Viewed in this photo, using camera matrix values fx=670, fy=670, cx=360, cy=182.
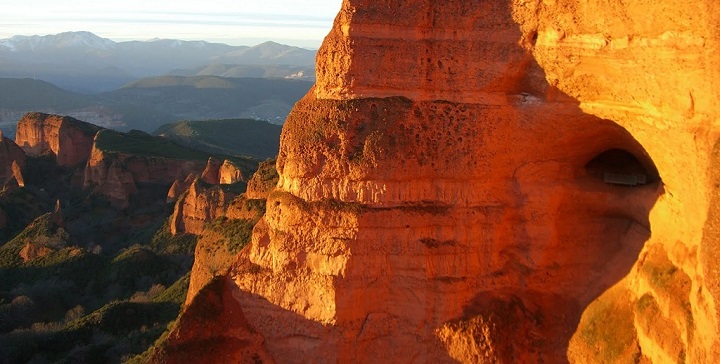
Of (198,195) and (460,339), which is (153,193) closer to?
(198,195)

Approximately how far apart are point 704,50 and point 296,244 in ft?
26.0

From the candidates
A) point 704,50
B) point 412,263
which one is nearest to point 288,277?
point 412,263

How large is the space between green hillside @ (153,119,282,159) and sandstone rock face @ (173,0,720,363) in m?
66.3

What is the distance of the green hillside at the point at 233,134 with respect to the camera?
82.9 m

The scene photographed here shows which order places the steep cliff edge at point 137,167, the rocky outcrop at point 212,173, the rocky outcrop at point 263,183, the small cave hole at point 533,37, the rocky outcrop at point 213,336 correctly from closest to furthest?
the small cave hole at point 533,37
the rocky outcrop at point 213,336
the rocky outcrop at point 263,183
the rocky outcrop at point 212,173
the steep cliff edge at point 137,167

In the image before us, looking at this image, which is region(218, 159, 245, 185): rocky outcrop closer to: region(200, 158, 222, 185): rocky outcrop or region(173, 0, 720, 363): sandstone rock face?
region(200, 158, 222, 185): rocky outcrop

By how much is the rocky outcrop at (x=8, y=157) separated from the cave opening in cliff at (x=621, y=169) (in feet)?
157

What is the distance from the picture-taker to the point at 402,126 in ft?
42.5

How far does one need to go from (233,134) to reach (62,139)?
39.1 meters

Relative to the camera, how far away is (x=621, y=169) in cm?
1362

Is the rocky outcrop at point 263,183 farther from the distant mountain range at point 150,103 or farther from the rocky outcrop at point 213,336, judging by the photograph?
the distant mountain range at point 150,103

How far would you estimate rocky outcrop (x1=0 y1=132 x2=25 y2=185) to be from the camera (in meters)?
51.3

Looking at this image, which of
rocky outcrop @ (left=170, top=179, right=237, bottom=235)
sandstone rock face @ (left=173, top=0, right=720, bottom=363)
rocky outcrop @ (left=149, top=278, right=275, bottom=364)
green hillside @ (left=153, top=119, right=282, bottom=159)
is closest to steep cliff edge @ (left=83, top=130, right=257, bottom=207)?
rocky outcrop @ (left=170, top=179, right=237, bottom=235)

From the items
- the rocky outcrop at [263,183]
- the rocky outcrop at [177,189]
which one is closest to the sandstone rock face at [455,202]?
the rocky outcrop at [263,183]
